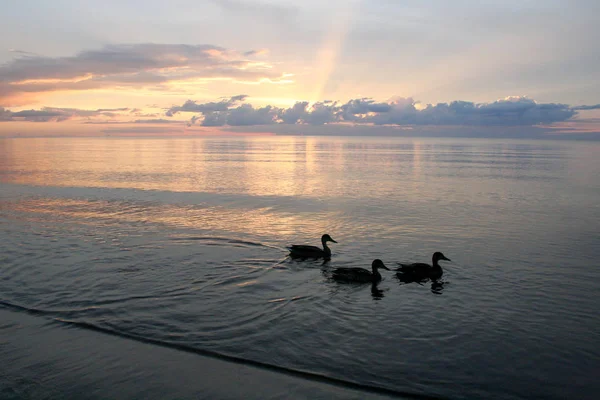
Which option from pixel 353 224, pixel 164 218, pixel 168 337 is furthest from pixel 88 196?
pixel 168 337

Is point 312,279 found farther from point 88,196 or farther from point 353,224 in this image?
point 88,196

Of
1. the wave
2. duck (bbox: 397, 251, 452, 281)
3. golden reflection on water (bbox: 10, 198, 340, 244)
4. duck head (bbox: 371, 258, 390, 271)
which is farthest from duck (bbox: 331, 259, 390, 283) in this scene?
golden reflection on water (bbox: 10, 198, 340, 244)

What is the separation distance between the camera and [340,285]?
1362cm

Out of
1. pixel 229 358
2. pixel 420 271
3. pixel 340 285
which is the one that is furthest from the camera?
pixel 420 271

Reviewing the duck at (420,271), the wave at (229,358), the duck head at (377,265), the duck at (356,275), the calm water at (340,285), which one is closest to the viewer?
the wave at (229,358)

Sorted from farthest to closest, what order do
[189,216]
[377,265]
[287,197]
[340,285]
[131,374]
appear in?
[287,197] → [189,216] → [377,265] → [340,285] → [131,374]

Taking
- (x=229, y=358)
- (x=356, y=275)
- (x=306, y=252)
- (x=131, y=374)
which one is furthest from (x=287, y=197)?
(x=131, y=374)

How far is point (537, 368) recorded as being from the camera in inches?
349

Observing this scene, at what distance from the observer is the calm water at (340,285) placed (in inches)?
358

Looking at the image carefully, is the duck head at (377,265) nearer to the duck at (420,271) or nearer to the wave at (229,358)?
the duck at (420,271)

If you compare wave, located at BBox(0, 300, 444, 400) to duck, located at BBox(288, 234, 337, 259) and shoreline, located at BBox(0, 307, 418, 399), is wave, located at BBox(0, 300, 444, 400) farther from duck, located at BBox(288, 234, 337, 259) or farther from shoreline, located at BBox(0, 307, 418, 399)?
duck, located at BBox(288, 234, 337, 259)

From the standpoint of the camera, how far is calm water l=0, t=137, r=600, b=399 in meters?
9.10

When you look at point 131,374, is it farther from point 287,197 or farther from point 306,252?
Result: point 287,197

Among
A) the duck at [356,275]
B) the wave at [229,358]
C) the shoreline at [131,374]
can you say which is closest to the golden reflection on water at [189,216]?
the duck at [356,275]
